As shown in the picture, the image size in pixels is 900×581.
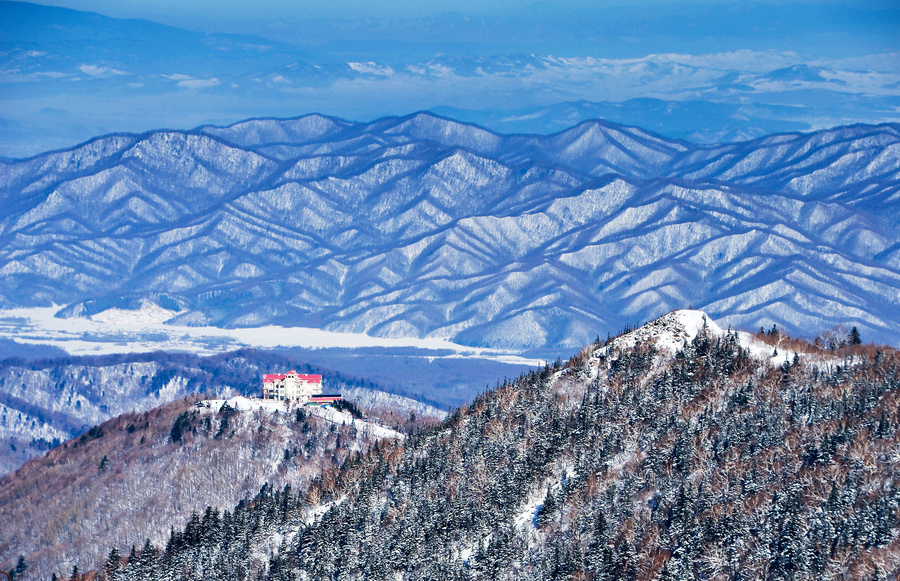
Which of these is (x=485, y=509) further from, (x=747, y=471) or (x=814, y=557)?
(x=814, y=557)

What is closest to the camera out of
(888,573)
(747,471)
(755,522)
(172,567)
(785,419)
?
(888,573)

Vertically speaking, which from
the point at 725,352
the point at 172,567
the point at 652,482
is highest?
the point at 725,352

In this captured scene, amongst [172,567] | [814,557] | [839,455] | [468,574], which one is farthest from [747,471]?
[172,567]

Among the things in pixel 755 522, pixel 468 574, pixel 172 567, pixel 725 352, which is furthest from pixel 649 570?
pixel 172 567

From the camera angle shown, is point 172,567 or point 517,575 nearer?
point 517,575

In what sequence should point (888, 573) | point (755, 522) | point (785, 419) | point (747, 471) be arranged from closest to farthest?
point (888, 573) < point (755, 522) < point (747, 471) < point (785, 419)

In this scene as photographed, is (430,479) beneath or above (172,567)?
above
